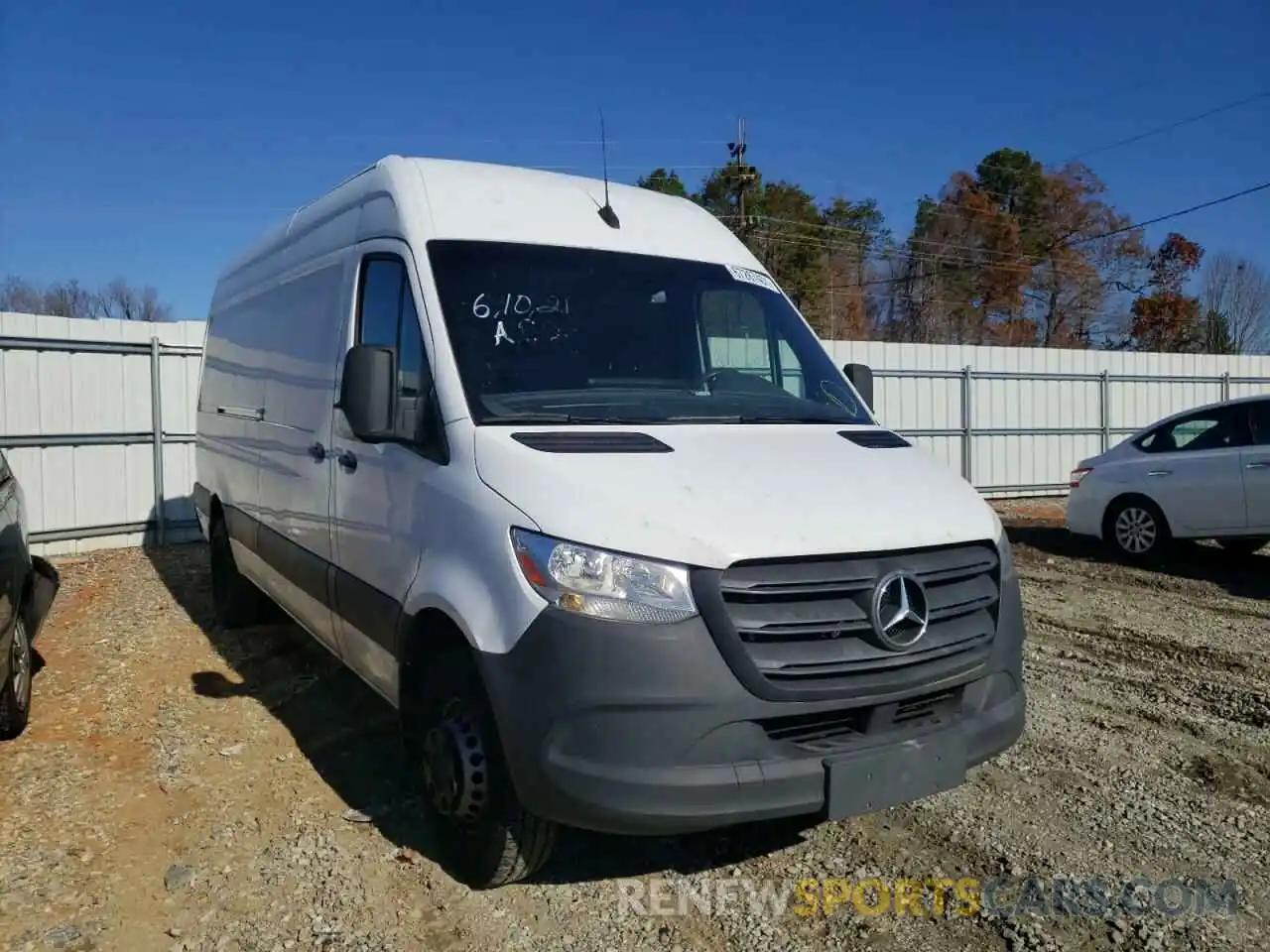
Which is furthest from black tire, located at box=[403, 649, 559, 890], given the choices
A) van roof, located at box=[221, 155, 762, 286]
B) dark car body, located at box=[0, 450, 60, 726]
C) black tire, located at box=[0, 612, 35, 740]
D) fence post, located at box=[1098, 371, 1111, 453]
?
fence post, located at box=[1098, 371, 1111, 453]

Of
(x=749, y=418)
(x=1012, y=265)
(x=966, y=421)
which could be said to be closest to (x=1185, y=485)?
(x=966, y=421)

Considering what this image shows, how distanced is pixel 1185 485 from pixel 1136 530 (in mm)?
702

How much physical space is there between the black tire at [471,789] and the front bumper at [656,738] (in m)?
0.24

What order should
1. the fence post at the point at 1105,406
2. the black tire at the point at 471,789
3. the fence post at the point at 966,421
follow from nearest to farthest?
the black tire at the point at 471,789, the fence post at the point at 966,421, the fence post at the point at 1105,406

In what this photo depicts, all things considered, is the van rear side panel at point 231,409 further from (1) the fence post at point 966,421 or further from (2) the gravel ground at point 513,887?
(1) the fence post at point 966,421

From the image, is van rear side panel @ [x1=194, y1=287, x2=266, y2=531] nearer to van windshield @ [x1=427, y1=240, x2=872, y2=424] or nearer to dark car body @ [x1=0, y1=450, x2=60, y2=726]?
dark car body @ [x1=0, y1=450, x2=60, y2=726]

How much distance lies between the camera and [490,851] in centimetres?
325

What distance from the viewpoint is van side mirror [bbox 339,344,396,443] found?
344 cm

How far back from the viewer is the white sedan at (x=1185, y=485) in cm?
880

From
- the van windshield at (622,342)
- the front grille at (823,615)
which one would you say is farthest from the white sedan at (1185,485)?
Answer: the front grille at (823,615)

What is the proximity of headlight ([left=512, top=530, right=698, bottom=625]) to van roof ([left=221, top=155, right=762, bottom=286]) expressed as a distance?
1.60 meters

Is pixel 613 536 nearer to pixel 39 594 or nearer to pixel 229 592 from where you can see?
pixel 39 594

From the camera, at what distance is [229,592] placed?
6.93m

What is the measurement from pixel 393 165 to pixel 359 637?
76.9 inches
